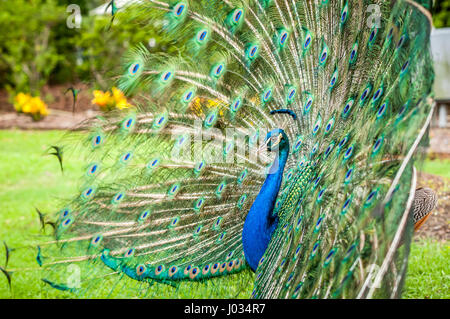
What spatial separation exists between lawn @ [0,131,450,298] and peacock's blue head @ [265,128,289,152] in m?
0.84

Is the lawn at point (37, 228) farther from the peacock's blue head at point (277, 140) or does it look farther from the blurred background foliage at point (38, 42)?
the blurred background foliage at point (38, 42)

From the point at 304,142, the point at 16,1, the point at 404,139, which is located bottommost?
the point at 304,142

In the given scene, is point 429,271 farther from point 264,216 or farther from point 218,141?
point 218,141

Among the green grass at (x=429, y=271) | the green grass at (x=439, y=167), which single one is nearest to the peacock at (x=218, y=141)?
the green grass at (x=429, y=271)

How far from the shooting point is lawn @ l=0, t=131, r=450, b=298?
283 centimetres

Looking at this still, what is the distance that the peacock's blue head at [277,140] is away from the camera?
2.32m

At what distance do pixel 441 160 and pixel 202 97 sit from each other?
4453mm

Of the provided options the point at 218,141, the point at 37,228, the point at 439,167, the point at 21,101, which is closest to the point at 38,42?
the point at 21,101

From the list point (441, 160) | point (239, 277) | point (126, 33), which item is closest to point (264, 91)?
point (239, 277)

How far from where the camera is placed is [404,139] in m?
1.46

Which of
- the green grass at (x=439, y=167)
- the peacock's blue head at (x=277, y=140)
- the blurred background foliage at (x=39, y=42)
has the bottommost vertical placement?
the green grass at (x=439, y=167)

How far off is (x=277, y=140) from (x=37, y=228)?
315 cm

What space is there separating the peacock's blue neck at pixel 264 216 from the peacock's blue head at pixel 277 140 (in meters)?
0.01
